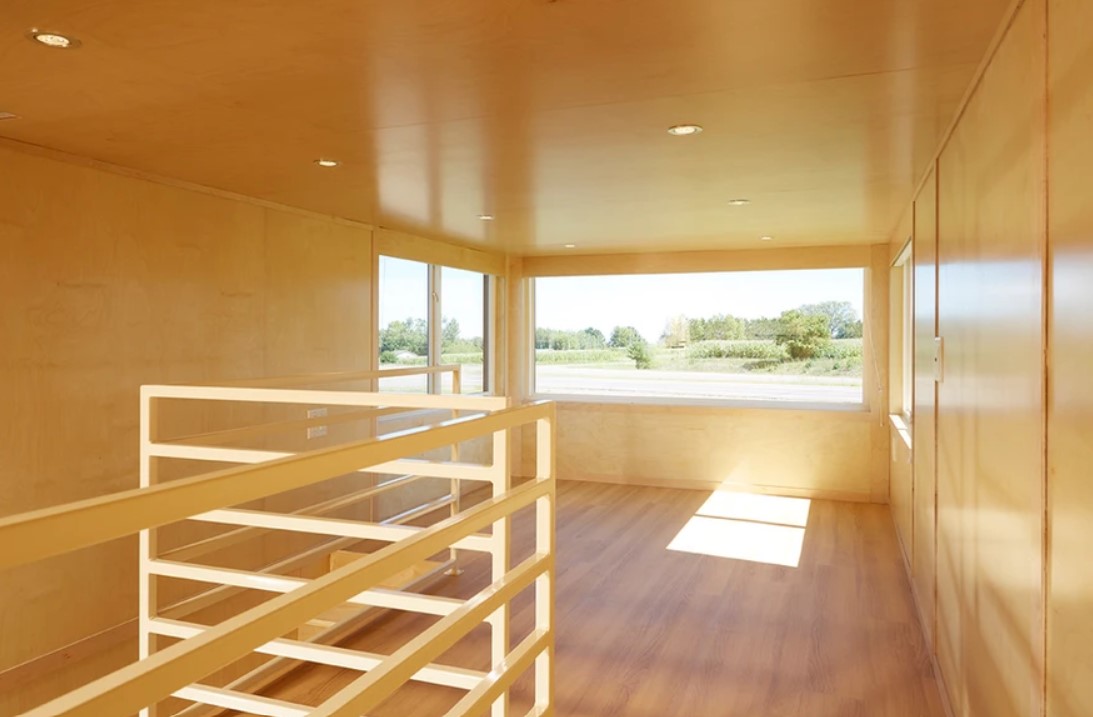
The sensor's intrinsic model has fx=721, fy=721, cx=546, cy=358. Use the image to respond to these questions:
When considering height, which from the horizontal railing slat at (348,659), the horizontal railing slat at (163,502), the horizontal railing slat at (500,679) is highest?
the horizontal railing slat at (163,502)

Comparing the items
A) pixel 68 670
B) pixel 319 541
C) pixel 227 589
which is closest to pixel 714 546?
pixel 319 541

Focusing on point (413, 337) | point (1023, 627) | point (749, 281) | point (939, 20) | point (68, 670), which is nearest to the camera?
point (1023, 627)

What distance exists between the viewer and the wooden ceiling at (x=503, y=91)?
1698 millimetres

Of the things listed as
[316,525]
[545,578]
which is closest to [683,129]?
[545,578]

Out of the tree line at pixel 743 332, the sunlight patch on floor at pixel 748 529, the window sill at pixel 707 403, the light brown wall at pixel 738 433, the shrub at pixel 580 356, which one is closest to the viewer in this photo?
the sunlight patch on floor at pixel 748 529

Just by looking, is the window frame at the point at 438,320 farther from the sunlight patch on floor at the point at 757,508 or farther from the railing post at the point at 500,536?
the railing post at the point at 500,536

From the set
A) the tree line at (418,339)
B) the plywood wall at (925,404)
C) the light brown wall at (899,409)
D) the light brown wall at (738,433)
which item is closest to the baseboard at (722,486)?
the light brown wall at (738,433)

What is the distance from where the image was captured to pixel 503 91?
2219 mm

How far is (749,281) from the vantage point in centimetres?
654

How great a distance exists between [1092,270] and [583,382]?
5.97m

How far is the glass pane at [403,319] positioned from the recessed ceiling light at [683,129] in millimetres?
3116

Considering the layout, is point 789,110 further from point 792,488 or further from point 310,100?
point 792,488

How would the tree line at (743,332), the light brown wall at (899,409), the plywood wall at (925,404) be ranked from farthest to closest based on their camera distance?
the tree line at (743,332), the light brown wall at (899,409), the plywood wall at (925,404)

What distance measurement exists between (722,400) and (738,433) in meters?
0.43
